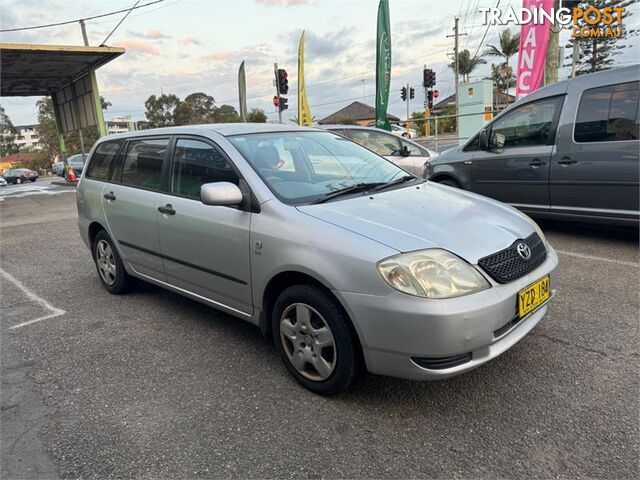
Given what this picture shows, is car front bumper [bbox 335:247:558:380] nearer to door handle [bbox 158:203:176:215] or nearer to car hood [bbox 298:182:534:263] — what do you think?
car hood [bbox 298:182:534:263]

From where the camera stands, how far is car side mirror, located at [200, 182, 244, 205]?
9.37ft

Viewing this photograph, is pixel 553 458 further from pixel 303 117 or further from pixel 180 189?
pixel 303 117

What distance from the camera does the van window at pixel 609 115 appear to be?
479 centimetres

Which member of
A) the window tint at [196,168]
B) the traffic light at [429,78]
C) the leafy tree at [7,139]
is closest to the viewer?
the window tint at [196,168]

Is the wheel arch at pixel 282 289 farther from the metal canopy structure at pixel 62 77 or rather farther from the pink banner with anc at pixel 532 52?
the metal canopy structure at pixel 62 77

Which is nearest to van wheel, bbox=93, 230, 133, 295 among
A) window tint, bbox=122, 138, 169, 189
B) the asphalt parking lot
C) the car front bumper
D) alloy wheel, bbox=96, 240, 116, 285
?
alloy wheel, bbox=96, 240, 116, 285

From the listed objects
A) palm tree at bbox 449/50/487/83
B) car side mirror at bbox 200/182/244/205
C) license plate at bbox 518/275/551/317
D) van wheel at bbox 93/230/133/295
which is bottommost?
van wheel at bbox 93/230/133/295

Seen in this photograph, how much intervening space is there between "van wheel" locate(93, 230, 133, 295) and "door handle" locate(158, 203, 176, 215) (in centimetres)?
106

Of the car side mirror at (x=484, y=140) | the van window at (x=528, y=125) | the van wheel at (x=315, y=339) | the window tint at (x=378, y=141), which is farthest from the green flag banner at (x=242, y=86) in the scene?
the van wheel at (x=315, y=339)

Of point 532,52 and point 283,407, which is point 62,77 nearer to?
point 532,52

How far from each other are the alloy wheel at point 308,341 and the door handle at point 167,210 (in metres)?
1.30

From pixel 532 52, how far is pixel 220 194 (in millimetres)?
9056

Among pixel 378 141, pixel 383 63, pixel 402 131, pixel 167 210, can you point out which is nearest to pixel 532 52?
pixel 378 141

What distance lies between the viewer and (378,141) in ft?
27.2
